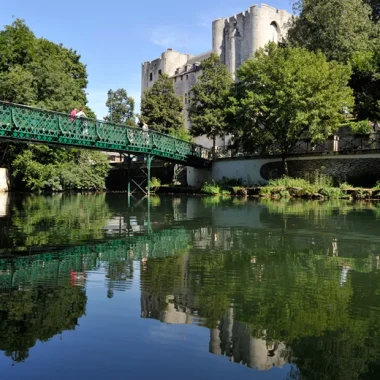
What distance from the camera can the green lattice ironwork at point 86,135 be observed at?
26.2 meters

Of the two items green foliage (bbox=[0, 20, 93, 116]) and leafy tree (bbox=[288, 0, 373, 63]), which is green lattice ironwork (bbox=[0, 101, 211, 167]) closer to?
green foliage (bbox=[0, 20, 93, 116])

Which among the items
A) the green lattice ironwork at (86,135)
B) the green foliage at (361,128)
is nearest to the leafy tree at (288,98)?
the green foliage at (361,128)

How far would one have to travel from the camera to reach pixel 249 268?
8.25 m

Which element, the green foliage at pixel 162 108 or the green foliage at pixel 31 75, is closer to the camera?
the green foliage at pixel 31 75

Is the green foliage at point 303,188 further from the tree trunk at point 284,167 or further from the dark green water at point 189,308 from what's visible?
the dark green water at point 189,308

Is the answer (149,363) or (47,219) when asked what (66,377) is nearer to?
(149,363)

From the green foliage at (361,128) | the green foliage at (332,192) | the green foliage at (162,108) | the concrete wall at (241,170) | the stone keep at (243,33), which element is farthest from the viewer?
the stone keep at (243,33)

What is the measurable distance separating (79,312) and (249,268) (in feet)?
11.1

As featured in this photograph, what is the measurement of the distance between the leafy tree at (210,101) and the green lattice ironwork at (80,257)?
29177 mm

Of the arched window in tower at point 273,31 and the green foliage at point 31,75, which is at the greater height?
the arched window in tower at point 273,31

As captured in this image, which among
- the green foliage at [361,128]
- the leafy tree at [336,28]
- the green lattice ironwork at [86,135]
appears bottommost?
the green lattice ironwork at [86,135]

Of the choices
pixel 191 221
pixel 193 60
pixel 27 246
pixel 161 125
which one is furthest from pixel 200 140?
pixel 27 246

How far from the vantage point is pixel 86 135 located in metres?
30.8

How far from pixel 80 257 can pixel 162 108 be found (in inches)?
1889
